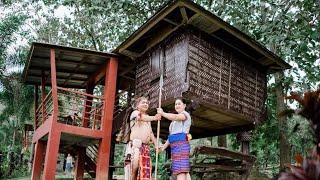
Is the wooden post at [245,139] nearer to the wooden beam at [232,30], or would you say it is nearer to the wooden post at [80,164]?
the wooden beam at [232,30]

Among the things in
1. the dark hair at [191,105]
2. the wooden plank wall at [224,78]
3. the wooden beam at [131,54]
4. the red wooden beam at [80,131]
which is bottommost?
the red wooden beam at [80,131]

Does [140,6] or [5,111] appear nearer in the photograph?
[140,6]

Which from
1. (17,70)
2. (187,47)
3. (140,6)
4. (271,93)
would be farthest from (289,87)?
(17,70)

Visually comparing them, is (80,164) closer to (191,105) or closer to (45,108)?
(45,108)

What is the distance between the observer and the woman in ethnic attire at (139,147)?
6367mm

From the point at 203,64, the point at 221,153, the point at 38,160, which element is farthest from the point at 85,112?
the point at 221,153

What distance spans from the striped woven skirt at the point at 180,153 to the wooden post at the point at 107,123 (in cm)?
485

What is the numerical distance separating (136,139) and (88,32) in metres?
13.5

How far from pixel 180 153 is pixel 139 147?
0.69 metres

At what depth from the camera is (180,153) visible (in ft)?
21.2

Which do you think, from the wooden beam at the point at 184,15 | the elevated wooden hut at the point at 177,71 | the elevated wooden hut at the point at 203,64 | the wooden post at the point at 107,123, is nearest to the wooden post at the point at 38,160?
the elevated wooden hut at the point at 177,71

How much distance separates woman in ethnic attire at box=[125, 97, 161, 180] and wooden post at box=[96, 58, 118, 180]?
4605mm

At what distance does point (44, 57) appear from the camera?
12289mm

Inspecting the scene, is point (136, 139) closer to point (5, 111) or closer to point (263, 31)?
point (263, 31)
